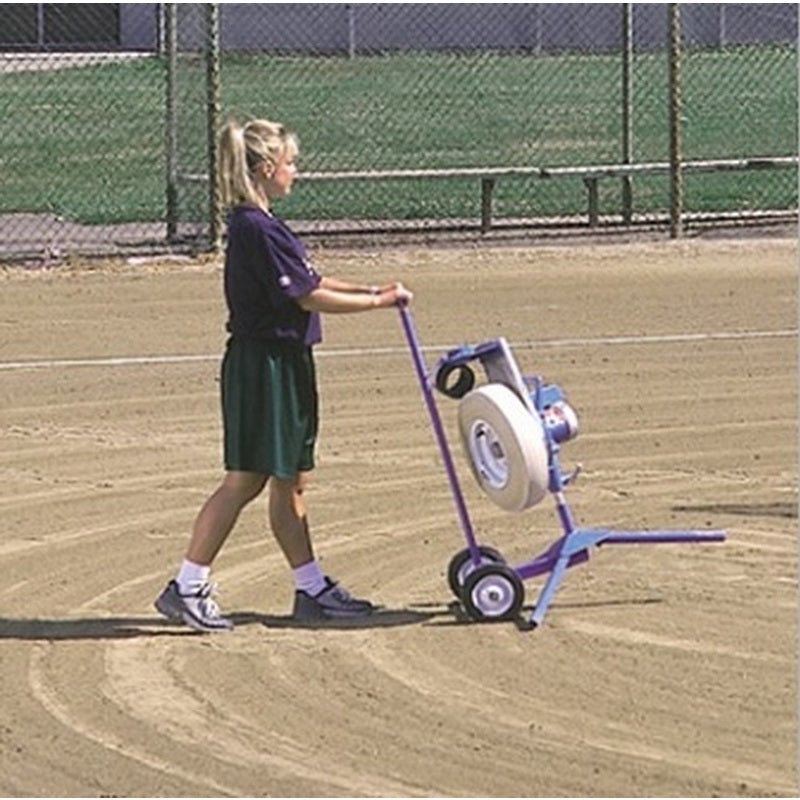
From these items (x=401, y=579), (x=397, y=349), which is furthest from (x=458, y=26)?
(x=401, y=579)

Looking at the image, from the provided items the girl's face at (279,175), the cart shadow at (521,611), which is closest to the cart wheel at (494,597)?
the cart shadow at (521,611)

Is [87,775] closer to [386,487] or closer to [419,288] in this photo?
[386,487]

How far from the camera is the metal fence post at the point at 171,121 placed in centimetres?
1844

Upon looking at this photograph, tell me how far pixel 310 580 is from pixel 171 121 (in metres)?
10.6

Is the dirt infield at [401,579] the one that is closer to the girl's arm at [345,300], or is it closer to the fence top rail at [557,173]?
the girl's arm at [345,300]

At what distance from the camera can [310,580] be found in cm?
851

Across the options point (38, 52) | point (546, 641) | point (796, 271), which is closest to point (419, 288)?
point (796, 271)

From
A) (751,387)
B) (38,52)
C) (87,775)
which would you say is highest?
(38,52)

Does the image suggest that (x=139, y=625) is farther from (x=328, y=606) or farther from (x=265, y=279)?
(x=265, y=279)

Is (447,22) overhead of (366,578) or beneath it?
overhead

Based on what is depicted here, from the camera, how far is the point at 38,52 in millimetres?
34062

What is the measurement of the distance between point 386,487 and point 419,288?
5.89 m

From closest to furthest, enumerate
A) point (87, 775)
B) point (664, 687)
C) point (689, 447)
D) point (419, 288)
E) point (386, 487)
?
point (87, 775) < point (664, 687) < point (386, 487) < point (689, 447) < point (419, 288)

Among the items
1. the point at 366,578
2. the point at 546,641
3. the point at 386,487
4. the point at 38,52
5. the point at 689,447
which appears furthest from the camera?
the point at 38,52
